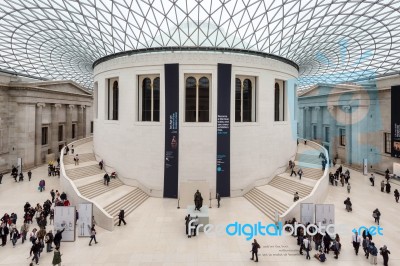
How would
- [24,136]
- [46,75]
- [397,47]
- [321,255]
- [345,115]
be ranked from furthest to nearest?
[46,75]
[345,115]
[24,136]
[397,47]
[321,255]

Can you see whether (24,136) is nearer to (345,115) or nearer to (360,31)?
(360,31)

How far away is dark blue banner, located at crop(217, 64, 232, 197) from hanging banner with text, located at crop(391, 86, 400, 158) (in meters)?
23.6

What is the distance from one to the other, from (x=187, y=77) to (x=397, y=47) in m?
28.0

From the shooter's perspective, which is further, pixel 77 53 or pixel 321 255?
pixel 77 53

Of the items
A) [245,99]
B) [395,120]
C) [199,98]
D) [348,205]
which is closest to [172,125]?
[199,98]

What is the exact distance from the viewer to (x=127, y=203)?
21.3 meters

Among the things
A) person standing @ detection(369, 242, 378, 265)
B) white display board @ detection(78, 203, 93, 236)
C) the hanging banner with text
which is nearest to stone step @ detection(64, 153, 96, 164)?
white display board @ detection(78, 203, 93, 236)

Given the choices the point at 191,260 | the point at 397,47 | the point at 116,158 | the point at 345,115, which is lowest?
the point at 191,260

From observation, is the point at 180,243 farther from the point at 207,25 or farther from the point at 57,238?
the point at 207,25

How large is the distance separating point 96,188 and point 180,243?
1163 cm

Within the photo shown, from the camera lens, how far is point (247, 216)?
64.1 ft

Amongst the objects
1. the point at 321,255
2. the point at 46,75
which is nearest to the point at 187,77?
the point at 321,255

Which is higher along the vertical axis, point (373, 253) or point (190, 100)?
point (190, 100)

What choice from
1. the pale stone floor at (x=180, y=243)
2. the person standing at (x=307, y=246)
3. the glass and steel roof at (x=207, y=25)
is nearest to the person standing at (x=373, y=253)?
the pale stone floor at (x=180, y=243)
